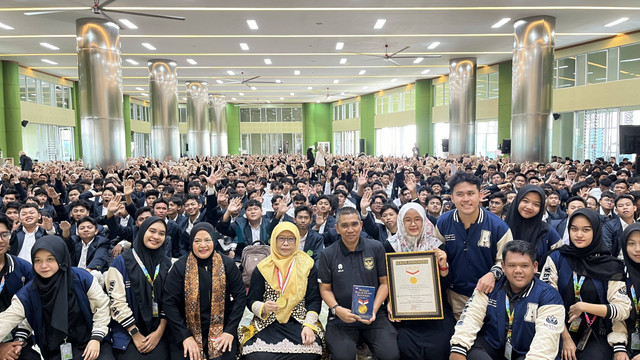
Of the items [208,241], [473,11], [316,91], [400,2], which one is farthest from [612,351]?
[316,91]

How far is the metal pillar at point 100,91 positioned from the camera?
551 inches

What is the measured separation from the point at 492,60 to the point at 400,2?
40.1 feet

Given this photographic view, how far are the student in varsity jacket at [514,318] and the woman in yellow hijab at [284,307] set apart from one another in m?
1.15

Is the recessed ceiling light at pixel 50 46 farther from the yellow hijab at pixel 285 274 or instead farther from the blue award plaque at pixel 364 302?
the blue award plaque at pixel 364 302

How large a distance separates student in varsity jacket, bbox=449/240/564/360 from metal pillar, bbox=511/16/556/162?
41.3 feet

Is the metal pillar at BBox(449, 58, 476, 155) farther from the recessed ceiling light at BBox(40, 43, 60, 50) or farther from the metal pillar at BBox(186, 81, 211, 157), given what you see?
the recessed ceiling light at BBox(40, 43, 60, 50)

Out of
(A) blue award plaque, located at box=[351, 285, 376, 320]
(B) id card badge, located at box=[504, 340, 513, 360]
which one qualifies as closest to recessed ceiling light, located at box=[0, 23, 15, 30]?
(A) blue award plaque, located at box=[351, 285, 376, 320]

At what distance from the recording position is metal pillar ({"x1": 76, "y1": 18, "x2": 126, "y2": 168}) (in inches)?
551

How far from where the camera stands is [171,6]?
42.8 feet

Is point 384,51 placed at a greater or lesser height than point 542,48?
greater

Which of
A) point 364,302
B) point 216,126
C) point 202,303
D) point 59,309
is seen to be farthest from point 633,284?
point 216,126

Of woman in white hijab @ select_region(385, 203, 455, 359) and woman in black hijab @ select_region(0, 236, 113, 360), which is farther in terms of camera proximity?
woman in white hijab @ select_region(385, 203, 455, 359)

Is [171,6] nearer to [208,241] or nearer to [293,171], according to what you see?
[293,171]

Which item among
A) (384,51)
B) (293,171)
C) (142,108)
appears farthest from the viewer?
(142,108)
